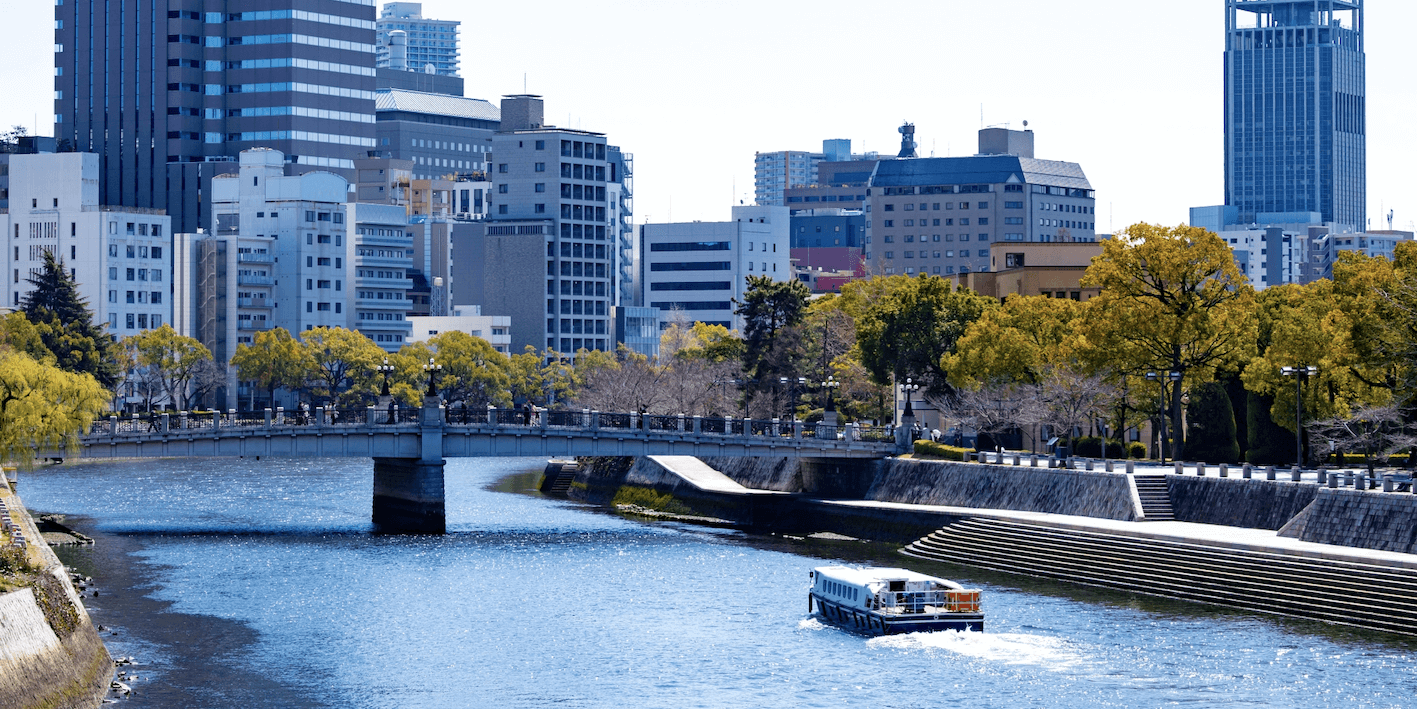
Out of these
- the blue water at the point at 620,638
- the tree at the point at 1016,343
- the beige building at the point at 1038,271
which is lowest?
the blue water at the point at 620,638

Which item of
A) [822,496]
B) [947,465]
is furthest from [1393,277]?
[822,496]

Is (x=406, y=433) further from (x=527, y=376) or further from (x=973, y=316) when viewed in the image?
(x=527, y=376)

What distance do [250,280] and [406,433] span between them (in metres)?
104

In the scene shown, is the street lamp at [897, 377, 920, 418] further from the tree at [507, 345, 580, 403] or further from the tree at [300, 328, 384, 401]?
the tree at [507, 345, 580, 403]

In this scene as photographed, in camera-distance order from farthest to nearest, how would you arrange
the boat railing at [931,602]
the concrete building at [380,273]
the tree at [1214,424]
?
the concrete building at [380,273]
the tree at [1214,424]
the boat railing at [931,602]

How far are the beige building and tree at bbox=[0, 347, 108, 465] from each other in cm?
5151

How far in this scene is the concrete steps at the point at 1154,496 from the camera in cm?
7131

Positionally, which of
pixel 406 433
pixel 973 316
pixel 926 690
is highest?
pixel 973 316

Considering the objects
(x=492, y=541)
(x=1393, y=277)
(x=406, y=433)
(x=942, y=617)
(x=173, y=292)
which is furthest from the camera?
(x=173, y=292)

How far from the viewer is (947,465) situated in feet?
274

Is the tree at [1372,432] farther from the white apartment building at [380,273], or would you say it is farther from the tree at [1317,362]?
the white apartment building at [380,273]

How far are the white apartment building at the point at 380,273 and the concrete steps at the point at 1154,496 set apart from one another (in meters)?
129

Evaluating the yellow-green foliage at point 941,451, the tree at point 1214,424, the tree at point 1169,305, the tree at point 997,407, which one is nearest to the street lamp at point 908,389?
the yellow-green foliage at point 941,451

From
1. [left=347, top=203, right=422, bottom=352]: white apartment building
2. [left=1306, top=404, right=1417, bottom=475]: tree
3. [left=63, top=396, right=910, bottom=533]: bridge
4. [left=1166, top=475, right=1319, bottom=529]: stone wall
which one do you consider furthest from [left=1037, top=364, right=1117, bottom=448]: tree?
[left=347, top=203, right=422, bottom=352]: white apartment building
